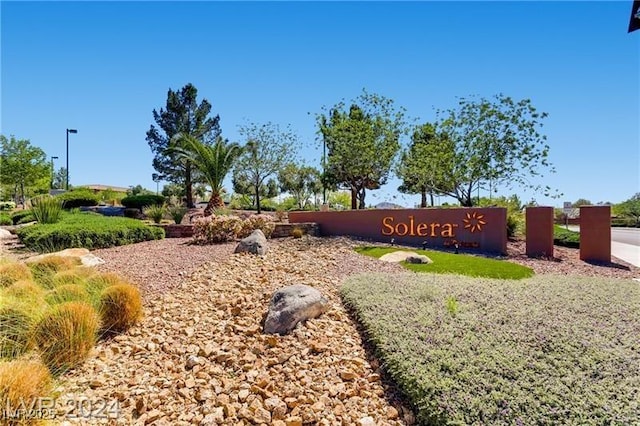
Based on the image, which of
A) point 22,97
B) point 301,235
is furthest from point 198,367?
point 301,235

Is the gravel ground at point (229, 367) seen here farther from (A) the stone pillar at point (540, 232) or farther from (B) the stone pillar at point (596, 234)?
(B) the stone pillar at point (596, 234)

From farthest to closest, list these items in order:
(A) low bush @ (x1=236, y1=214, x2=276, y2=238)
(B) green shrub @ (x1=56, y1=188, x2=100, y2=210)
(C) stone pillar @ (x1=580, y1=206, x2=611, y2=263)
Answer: (B) green shrub @ (x1=56, y1=188, x2=100, y2=210) < (A) low bush @ (x1=236, y1=214, x2=276, y2=238) < (C) stone pillar @ (x1=580, y1=206, x2=611, y2=263)

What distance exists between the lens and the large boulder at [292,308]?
4242mm

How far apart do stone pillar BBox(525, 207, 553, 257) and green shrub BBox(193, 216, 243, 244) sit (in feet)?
28.0

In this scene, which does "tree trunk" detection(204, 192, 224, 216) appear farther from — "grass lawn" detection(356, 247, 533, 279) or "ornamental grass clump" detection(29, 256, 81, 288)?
"ornamental grass clump" detection(29, 256, 81, 288)

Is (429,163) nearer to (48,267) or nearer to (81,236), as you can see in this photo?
(81,236)

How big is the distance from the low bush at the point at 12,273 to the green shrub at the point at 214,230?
188 inches

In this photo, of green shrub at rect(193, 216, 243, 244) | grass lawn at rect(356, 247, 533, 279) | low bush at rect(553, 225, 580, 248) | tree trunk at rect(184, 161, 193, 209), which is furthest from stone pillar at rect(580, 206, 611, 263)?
tree trunk at rect(184, 161, 193, 209)

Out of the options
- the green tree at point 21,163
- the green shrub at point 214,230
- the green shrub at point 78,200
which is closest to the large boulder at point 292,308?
the green shrub at point 214,230

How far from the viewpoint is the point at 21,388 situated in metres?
2.59

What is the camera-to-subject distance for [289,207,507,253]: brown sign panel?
34.9ft

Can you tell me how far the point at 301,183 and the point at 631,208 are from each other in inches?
975

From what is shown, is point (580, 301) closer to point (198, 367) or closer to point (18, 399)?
point (198, 367)

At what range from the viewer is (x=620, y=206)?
97.3ft
